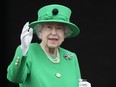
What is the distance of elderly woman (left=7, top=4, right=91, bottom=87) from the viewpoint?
428cm

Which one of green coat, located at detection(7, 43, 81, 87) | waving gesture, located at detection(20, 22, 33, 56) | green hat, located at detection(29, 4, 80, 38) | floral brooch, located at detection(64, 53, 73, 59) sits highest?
green hat, located at detection(29, 4, 80, 38)

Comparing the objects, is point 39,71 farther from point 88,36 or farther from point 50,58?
point 88,36

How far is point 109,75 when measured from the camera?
7.05m

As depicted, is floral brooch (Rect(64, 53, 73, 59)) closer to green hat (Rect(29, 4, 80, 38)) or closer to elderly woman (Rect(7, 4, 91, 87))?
elderly woman (Rect(7, 4, 91, 87))

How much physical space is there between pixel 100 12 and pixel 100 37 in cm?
32

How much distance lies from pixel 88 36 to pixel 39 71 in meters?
2.73

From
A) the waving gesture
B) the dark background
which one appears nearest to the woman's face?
the waving gesture

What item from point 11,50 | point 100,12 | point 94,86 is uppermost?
point 100,12

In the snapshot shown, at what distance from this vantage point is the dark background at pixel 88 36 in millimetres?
6695

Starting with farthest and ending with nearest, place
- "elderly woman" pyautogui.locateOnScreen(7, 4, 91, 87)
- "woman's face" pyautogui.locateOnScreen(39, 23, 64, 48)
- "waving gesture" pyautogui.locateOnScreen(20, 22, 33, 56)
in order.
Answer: "woman's face" pyautogui.locateOnScreen(39, 23, 64, 48) → "elderly woman" pyautogui.locateOnScreen(7, 4, 91, 87) → "waving gesture" pyautogui.locateOnScreen(20, 22, 33, 56)

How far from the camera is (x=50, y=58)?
14.7ft

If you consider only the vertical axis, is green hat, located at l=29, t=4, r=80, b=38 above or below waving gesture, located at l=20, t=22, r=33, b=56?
above

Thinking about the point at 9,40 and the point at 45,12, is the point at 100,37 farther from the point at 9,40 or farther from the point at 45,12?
the point at 45,12

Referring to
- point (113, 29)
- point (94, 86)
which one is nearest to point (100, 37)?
point (113, 29)
